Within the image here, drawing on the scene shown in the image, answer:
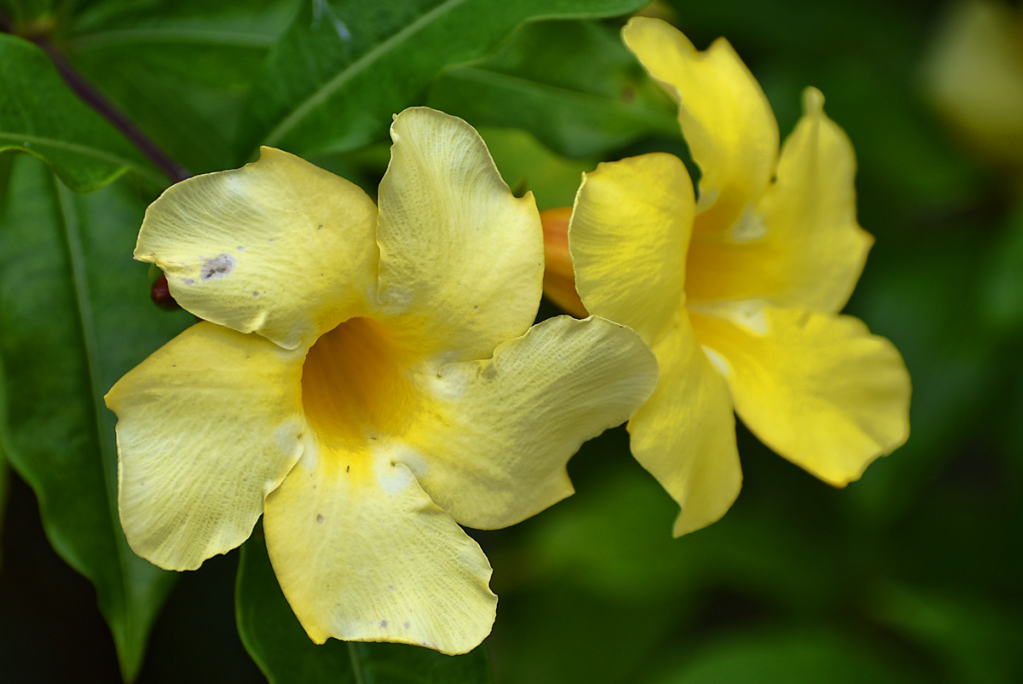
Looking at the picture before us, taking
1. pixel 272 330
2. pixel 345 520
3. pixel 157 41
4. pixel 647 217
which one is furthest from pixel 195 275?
pixel 157 41

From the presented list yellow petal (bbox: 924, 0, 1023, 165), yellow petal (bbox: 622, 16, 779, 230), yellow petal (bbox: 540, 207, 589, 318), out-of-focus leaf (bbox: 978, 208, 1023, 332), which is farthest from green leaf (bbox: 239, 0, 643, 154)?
yellow petal (bbox: 924, 0, 1023, 165)

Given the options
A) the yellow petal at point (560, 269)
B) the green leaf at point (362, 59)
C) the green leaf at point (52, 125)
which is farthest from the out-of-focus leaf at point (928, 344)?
the green leaf at point (52, 125)

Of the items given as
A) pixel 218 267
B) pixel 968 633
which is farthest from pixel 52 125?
pixel 968 633

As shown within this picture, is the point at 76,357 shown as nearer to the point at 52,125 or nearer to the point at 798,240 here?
the point at 52,125

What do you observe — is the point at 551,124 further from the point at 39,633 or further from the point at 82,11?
the point at 39,633

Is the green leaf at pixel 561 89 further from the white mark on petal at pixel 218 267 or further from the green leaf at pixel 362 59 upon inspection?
the white mark on petal at pixel 218 267

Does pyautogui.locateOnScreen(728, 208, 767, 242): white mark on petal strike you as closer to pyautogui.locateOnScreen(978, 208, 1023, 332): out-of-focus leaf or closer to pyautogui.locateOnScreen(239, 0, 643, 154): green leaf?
pyautogui.locateOnScreen(239, 0, 643, 154): green leaf
